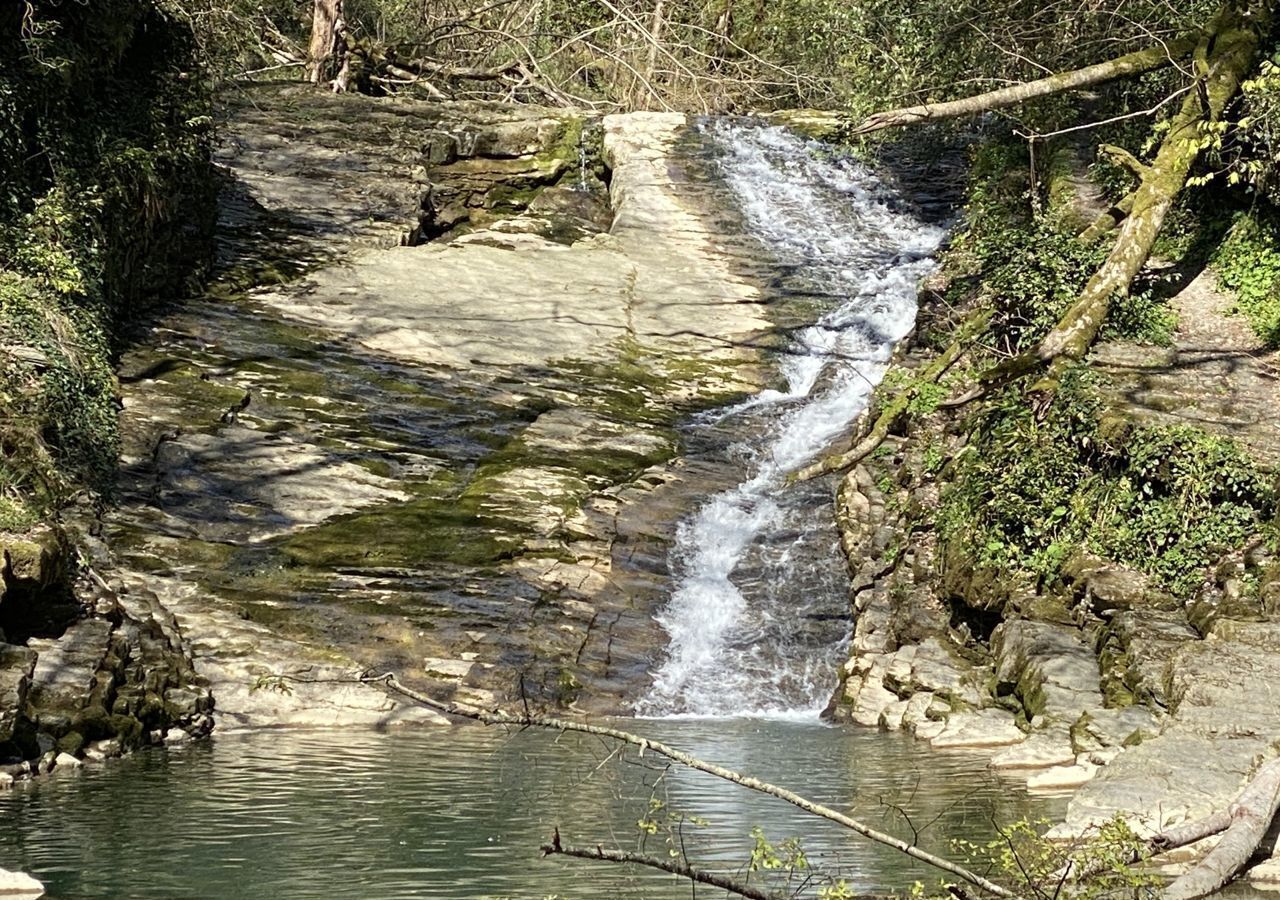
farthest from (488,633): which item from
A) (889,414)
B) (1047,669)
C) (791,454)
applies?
(791,454)

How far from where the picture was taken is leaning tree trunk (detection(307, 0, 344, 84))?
2967 cm

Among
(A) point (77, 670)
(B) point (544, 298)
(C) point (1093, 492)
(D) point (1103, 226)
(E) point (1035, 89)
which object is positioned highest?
(E) point (1035, 89)

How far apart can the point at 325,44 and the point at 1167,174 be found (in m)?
19.8

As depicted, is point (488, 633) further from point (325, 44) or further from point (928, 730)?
point (325, 44)

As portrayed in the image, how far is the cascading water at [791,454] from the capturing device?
1391cm

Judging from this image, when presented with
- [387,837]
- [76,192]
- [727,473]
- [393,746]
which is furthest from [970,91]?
[387,837]

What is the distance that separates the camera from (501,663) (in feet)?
42.7

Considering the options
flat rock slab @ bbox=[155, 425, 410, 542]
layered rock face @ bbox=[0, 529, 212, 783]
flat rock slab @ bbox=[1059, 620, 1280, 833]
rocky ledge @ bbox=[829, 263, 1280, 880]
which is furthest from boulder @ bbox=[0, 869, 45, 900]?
flat rock slab @ bbox=[155, 425, 410, 542]

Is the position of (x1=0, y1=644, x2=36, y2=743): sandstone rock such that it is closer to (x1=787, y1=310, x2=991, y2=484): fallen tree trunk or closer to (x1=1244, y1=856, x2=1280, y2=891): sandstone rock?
(x1=787, y1=310, x2=991, y2=484): fallen tree trunk

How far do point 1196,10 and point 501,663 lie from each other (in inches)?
478

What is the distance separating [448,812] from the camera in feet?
27.9

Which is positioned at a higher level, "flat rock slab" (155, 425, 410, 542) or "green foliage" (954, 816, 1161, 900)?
"green foliage" (954, 816, 1161, 900)

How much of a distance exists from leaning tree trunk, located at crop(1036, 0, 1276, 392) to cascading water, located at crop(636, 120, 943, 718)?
10.1 feet

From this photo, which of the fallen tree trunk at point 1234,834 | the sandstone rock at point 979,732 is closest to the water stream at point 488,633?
the sandstone rock at point 979,732
